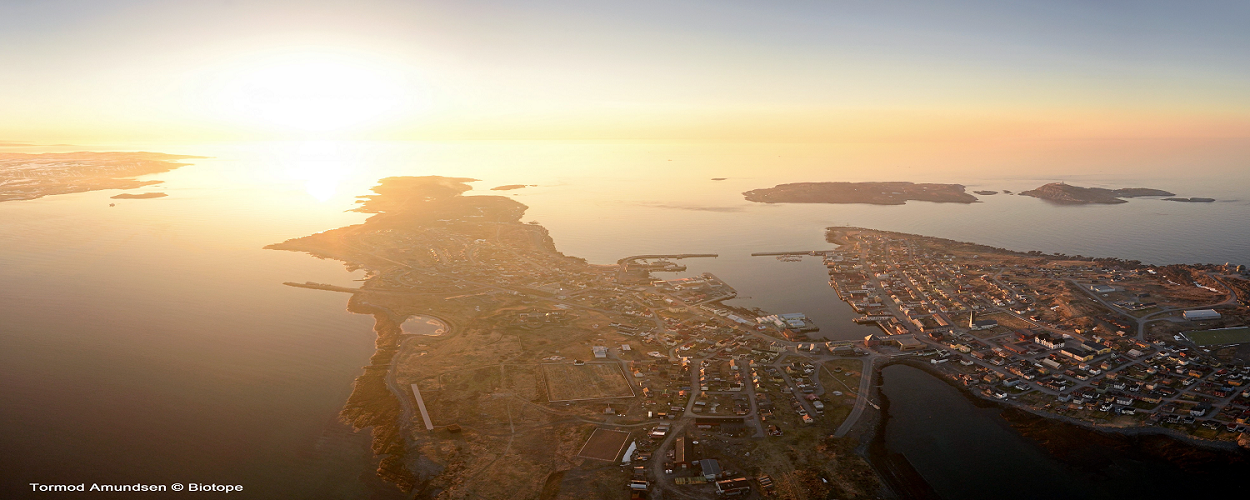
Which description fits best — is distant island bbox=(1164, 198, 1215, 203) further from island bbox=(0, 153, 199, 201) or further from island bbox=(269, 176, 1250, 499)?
island bbox=(0, 153, 199, 201)

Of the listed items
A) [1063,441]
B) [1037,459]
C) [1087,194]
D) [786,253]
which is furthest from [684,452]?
[1087,194]

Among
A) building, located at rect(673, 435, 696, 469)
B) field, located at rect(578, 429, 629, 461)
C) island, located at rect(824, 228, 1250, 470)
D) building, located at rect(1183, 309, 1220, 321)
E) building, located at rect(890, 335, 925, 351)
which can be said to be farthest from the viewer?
building, located at rect(1183, 309, 1220, 321)

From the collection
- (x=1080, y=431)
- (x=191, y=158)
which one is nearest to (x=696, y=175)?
(x=1080, y=431)

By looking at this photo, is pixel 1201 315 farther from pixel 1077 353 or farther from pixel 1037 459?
pixel 1037 459

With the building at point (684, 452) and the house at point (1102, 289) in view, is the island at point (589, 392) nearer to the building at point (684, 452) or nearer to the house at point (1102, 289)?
the building at point (684, 452)

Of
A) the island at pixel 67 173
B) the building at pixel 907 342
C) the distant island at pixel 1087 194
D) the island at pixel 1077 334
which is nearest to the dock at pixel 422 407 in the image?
the island at pixel 1077 334

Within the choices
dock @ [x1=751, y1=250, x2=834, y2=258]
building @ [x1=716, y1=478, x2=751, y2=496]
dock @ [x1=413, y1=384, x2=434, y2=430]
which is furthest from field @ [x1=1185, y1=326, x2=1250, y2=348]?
dock @ [x1=413, y1=384, x2=434, y2=430]
